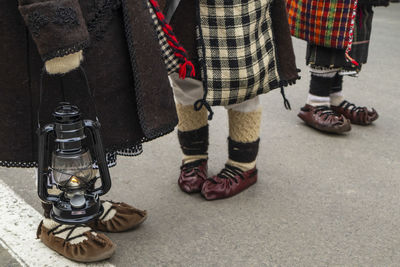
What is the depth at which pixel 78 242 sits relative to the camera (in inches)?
72.9

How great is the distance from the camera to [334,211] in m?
2.25

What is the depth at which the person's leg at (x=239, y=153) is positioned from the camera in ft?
7.43

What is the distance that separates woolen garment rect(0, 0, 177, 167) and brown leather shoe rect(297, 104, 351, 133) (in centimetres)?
159

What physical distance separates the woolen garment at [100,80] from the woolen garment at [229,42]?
30 centimetres

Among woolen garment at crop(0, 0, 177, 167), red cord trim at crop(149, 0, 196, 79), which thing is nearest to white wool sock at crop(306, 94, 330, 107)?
red cord trim at crop(149, 0, 196, 79)

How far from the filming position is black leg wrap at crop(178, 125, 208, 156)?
2.36 m

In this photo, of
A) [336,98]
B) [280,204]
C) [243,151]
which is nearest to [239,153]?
[243,151]

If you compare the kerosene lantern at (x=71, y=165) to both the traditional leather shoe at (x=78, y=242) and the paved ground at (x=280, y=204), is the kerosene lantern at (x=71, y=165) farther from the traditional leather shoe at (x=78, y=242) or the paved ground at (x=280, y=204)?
the paved ground at (x=280, y=204)

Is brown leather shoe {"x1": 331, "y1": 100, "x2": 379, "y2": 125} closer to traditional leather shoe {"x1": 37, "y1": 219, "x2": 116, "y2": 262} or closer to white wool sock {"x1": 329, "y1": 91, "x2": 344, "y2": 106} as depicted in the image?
white wool sock {"x1": 329, "y1": 91, "x2": 344, "y2": 106}

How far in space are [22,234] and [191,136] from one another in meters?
0.83

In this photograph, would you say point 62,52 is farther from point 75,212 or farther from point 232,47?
point 232,47

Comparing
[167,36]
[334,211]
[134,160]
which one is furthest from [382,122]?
[167,36]

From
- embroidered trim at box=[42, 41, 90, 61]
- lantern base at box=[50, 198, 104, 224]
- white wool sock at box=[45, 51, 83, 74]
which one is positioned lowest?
lantern base at box=[50, 198, 104, 224]

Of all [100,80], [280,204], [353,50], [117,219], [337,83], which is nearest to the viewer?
[100,80]
